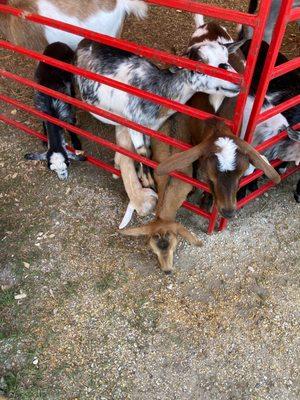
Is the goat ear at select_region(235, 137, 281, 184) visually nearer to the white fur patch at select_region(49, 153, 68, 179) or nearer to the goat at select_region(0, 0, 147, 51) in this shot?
the white fur patch at select_region(49, 153, 68, 179)

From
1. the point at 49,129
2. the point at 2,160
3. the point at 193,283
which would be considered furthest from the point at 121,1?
the point at 193,283

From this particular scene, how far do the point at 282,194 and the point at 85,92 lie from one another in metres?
1.70

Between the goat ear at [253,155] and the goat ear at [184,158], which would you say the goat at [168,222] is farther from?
the goat ear at [253,155]

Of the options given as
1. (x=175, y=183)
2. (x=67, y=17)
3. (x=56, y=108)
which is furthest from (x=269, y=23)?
(x=56, y=108)

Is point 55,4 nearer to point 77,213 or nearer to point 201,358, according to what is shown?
point 77,213

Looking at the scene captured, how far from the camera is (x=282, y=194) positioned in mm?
3385

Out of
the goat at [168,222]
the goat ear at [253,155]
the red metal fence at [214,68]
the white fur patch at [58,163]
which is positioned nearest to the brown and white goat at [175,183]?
the goat at [168,222]

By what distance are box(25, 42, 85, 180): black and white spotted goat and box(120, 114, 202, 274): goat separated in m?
0.85

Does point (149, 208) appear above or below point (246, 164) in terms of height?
below

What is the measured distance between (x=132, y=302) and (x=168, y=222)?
574mm

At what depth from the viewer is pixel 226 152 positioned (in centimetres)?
238

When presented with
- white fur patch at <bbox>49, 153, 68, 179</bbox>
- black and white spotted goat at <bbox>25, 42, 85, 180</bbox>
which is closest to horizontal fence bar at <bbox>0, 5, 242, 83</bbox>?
black and white spotted goat at <bbox>25, 42, 85, 180</bbox>

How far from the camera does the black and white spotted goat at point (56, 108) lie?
3.39m

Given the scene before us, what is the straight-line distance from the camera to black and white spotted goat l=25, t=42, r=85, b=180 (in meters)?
3.39
